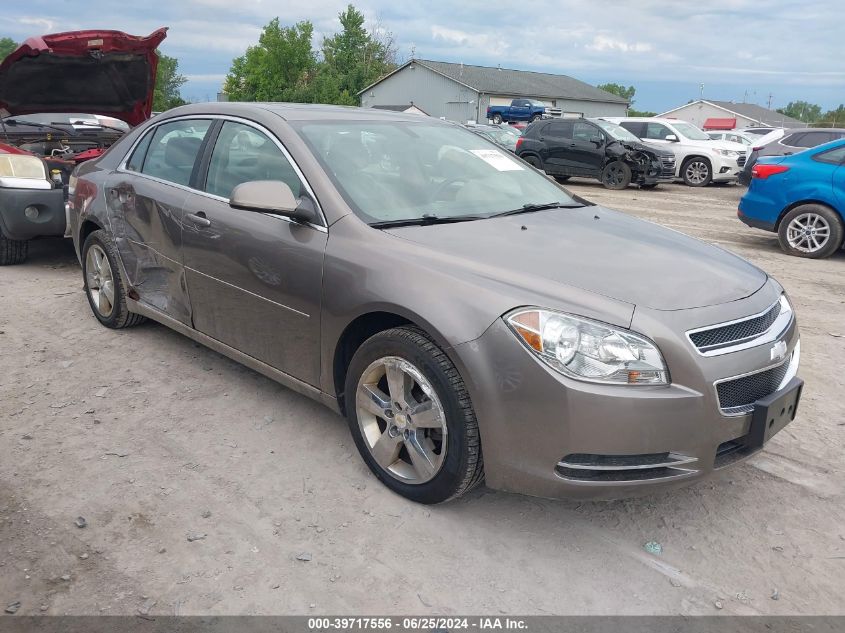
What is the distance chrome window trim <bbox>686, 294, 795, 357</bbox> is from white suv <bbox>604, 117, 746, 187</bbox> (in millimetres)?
15812

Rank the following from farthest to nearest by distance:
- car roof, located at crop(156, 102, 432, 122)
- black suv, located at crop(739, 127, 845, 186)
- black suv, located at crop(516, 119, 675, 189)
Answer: black suv, located at crop(516, 119, 675, 189), black suv, located at crop(739, 127, 845, 186), car roof, located at crop(156, 102, 432, 122)

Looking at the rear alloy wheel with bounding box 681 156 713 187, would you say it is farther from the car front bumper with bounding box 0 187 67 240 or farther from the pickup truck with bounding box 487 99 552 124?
the pickup truck with bounding box 487 99 552 124

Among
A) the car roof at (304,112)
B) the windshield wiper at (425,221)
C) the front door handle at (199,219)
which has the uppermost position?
the car roof at (304,112)

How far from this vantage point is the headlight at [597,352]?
2.52 m

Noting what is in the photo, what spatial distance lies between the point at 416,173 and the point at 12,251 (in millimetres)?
5333

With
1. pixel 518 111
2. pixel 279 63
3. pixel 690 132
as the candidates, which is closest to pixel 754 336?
pixel 690 132

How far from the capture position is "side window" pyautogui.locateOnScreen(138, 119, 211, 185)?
13.7 feet

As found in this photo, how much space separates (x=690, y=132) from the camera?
18.7 meters

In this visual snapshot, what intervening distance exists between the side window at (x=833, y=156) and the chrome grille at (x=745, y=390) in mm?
6842

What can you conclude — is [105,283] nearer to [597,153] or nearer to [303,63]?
[597,153]

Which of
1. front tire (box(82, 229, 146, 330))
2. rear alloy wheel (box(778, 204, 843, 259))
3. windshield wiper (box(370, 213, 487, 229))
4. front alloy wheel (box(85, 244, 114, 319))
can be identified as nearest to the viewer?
windshield wiper (box(370, 213, 487, 229))

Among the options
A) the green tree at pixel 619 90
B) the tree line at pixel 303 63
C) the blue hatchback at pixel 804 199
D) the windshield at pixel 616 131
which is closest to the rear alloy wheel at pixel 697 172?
the windshield at pixel 616 131

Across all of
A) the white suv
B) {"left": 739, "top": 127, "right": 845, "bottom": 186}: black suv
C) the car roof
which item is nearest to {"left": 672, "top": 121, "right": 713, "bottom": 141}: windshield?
the white suv

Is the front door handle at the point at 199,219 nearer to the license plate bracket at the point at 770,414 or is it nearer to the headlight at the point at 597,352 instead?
the headlight at the point at 597,352
